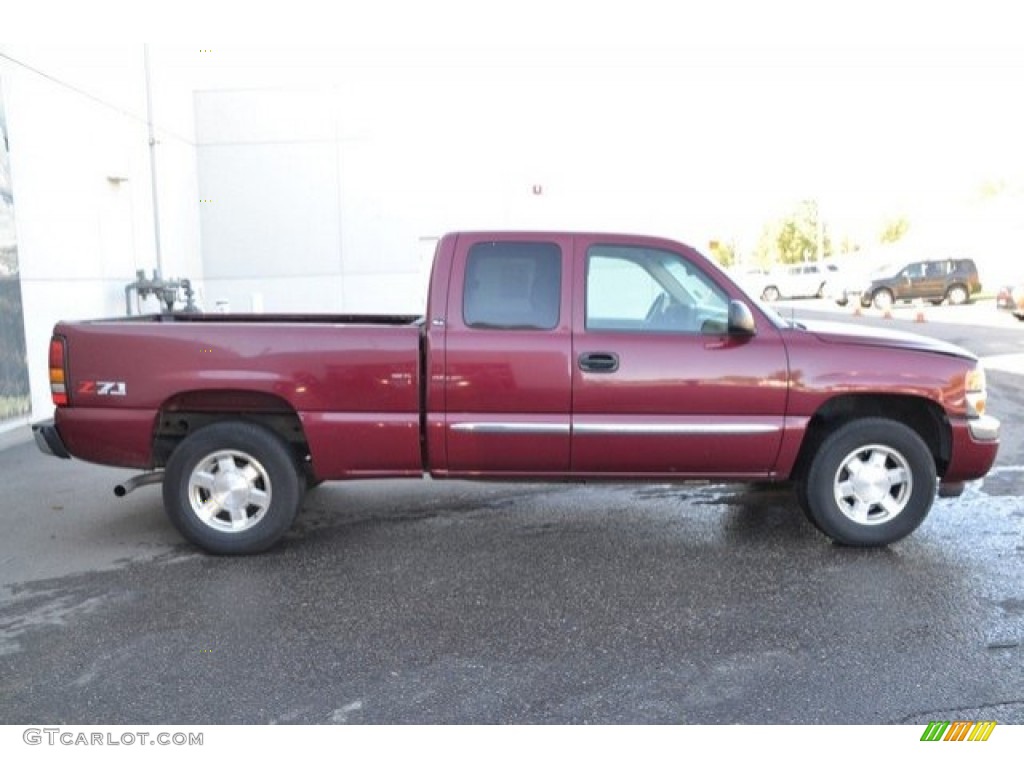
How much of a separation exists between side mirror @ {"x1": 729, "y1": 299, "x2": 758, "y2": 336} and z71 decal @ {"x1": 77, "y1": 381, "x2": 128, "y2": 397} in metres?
3.52

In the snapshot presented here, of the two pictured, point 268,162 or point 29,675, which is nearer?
point 29,675

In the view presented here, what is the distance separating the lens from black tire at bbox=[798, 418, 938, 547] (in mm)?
5180

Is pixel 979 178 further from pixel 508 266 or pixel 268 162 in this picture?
pixel 508 266

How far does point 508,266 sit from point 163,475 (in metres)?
2.43

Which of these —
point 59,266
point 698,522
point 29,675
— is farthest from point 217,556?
point 59,266

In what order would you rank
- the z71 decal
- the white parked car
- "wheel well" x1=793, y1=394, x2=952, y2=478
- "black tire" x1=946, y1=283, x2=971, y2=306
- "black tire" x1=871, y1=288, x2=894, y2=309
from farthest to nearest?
the white parked car < "black tire" x1=946, y1=283, x2=971, y2=306 < "black tire" x1=871, y1=288, x2=894, y2=309 < "wheel well" x1=793, y1=394, x2=952, y2=478 < the z71 decal

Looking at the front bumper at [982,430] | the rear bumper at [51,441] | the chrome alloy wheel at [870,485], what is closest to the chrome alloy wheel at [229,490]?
the rear bumper at [51,441]

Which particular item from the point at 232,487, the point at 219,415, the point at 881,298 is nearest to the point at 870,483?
the point at 232,487

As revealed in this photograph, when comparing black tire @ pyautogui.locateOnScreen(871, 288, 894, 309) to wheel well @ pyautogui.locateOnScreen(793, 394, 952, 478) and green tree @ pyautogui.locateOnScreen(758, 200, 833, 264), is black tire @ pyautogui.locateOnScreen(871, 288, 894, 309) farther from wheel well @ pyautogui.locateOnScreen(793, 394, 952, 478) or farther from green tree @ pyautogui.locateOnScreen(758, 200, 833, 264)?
green tree @ pyautogui.locateOnScreen(758, 200, 833, 264)

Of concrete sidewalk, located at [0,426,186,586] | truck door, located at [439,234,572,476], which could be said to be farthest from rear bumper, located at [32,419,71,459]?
truck door, located at [439,234,572,476]

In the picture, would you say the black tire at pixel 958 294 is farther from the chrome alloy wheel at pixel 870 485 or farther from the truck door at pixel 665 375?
the truck door at pixel 665 375

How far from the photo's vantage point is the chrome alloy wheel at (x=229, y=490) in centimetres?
527
